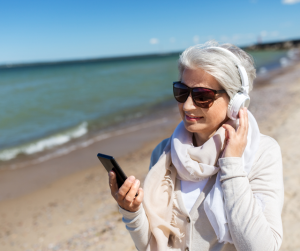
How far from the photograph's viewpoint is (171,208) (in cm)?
180

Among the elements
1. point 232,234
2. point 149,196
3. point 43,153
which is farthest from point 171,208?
point 43,153

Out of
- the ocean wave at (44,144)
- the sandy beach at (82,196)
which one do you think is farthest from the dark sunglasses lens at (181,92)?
the ocean wave at (44,144)

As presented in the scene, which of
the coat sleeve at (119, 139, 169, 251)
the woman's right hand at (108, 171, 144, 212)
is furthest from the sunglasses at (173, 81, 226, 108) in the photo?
the coat sleeve at (119, 139, 169, 251)

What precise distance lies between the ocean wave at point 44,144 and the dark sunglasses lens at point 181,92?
9358 mm

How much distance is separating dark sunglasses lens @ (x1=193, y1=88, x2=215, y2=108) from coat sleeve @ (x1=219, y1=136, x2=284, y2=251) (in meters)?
0.40

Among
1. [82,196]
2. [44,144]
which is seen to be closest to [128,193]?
[82,196]

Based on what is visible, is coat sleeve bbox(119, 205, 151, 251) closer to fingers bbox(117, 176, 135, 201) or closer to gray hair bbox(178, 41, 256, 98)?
fingers bbox(117, 176, 135, 201)

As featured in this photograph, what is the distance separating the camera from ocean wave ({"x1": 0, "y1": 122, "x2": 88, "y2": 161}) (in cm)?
974

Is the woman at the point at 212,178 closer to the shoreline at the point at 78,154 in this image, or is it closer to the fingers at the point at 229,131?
the fingers at the point at 229,131

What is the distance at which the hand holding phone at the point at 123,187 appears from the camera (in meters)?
1.49

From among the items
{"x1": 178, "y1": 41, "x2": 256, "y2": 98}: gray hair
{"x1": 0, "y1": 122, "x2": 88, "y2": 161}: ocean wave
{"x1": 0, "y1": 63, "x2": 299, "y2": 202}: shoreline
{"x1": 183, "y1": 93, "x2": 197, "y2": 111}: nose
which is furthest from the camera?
{"x1": 0, "y1": 122, "x2": 88, "y2": 161}: ocean wave

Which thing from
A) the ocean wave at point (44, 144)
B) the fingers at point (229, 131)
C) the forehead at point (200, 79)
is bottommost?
the ocean wave at point (44, 144)

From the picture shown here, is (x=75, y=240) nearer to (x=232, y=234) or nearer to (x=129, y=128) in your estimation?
(x=232, y=234)

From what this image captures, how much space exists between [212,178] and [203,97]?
57 cm
